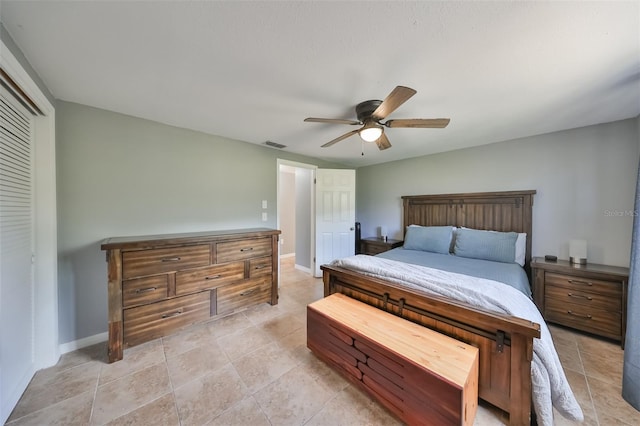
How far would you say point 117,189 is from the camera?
2223 millimetres

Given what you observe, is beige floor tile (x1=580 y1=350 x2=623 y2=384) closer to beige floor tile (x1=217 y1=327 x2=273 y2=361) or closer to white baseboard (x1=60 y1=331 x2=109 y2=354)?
beige floor tile (x1=217 y1=327 x2=273 y2=361)

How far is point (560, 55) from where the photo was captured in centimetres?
135

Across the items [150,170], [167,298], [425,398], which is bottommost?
[425,398]

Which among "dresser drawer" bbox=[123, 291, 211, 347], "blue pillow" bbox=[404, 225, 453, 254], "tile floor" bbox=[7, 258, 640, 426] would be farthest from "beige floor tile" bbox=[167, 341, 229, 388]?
"blue pillow" bbox=[404, 225, 453, 254]

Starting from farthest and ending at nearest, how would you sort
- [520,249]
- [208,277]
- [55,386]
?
[520,249] → [208,277] → [55,386]

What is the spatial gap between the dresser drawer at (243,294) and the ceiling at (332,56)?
1926mm

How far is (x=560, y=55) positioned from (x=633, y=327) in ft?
6.02

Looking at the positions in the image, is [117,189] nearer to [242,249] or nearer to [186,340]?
[242,249]

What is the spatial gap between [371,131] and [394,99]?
459mm

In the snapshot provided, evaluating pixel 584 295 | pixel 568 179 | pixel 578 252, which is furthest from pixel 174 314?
pixel 568 179

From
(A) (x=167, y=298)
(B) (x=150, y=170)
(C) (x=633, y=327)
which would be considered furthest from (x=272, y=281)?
(C) (x=633, y=327)

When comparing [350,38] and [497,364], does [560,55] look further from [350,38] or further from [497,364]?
[497,364]

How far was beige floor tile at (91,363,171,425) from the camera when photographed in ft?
4.60

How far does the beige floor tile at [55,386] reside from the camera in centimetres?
144
